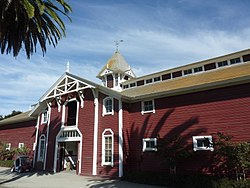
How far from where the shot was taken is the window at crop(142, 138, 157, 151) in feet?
56.5

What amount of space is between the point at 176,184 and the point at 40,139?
1597 cm

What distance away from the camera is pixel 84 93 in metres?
21.1

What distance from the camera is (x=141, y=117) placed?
1842 cm

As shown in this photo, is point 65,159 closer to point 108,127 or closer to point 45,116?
point 45,116

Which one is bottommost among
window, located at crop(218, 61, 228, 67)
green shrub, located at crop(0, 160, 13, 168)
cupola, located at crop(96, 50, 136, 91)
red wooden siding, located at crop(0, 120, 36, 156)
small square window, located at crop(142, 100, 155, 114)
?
green shrub, located at crop(0, 160, 13, 168)

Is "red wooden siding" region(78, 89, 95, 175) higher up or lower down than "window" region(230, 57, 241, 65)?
lower down

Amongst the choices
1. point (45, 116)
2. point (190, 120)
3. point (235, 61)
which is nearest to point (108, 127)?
point (190, 120)

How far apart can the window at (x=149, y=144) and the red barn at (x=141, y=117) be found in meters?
0.04

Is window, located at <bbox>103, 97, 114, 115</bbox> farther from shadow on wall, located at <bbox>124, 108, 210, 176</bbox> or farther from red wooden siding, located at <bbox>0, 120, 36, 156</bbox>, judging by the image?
red wooden siding, located at <bbox>0, 120, 36, 156</bbox>

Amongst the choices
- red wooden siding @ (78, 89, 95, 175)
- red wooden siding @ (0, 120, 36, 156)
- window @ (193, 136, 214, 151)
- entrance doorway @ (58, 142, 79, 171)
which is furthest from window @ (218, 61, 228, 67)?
red wooden siding @ (0, 120, 36, 156)

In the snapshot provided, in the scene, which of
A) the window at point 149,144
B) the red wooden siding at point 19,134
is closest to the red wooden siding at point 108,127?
the window at point 149,144

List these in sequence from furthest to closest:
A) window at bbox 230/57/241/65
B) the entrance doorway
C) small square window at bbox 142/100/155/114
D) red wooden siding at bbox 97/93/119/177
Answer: the entrance doorway
window at bbox 230/57/241/65
small square window at bbox 142/100/155/114
red wooden siding at bbox 97/93/119/177

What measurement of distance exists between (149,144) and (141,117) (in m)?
2.13

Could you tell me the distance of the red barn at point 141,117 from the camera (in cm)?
1466
